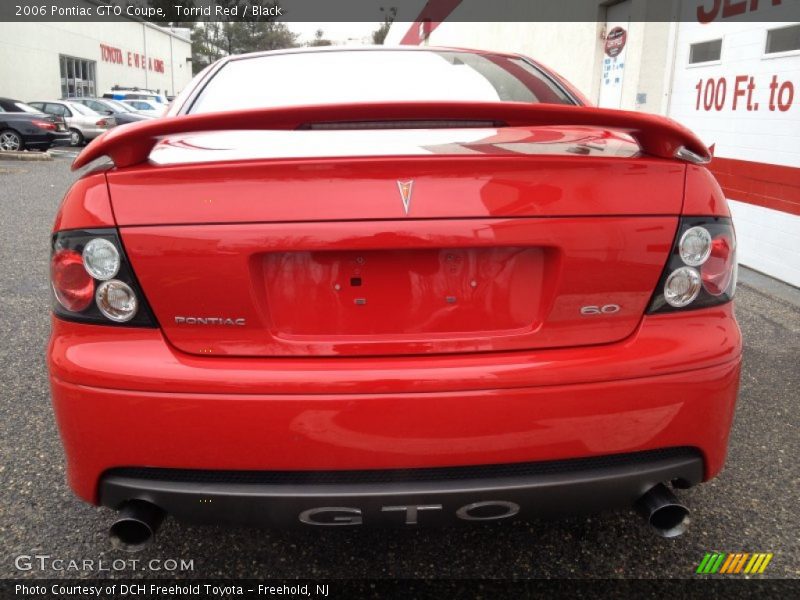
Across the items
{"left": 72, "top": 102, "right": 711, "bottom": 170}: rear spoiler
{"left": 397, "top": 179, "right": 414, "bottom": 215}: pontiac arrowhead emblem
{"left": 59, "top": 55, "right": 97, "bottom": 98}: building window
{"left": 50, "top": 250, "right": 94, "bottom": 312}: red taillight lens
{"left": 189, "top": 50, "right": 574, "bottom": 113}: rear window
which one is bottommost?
{"left": 50, "top": 250, "right": 94, "bottom": 312}: red taillight lens

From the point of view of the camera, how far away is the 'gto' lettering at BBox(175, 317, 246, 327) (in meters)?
1.65

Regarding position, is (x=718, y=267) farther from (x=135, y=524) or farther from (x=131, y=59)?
(x=131, y=59)

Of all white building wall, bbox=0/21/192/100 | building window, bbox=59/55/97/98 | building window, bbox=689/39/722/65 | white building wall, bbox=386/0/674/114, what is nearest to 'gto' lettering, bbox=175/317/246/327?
building window, bbox=689/39/722/65

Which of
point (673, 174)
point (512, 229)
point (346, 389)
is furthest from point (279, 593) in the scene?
point (673, 174)

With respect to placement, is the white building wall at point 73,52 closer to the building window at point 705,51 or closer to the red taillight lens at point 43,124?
the red taillight lens at point 43,124

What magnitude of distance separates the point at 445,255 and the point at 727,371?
0.79 metres

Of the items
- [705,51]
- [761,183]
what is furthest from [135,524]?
[705,51]

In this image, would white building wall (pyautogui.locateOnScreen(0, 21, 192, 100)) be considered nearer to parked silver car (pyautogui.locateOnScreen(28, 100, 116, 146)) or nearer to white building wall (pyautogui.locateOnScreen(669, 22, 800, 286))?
parked silver car (pyautogui.locateOnScreen(28, 100, 116, 146))

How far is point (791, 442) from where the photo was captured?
2.93m

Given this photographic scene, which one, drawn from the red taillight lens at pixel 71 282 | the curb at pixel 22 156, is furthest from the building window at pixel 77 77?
the red taillight lens at pixel 71 282

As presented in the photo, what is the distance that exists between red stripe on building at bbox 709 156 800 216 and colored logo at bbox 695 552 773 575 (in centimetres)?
420

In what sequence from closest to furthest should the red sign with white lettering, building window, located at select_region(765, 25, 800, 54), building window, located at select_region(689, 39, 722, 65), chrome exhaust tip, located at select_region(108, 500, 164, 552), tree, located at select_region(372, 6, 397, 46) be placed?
1. chrome exhaust tip, located at select_region(108, 500, 164, 552)
2. building window, located at select_region(765, 25, 800, 54)
3. building window, located at select_region(689, 39, 722, 65)
4. the red sign with white lettering
5. tree, located at select_region(372, 6, 397, 46)

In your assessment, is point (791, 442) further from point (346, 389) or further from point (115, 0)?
point (115, 0)

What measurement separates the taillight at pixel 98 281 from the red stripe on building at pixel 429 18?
22.1 meters
